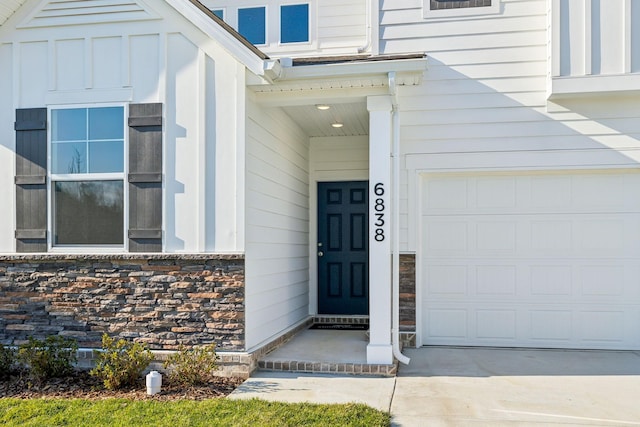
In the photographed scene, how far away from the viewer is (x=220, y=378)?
572 cm

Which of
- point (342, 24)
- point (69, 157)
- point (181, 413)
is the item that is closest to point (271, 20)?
point (342, 24)

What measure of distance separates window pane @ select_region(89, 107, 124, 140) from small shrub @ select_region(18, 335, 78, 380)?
83.0 inches

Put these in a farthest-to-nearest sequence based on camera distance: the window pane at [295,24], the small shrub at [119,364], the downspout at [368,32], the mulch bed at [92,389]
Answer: the window pane at [295,24] < the downspout at [368,32] < the small shrub at [119,364] < the mulch bed at [92,389]

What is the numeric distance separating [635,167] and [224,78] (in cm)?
496

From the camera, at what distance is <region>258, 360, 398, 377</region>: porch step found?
5.82m

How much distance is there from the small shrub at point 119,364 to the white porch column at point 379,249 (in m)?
2.26

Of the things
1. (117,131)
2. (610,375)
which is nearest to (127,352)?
(117,131)

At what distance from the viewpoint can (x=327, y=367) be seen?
231 inches

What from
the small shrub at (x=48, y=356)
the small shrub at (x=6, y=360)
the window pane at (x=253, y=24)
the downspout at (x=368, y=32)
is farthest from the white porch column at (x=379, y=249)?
the small shrub at (x=6, y=360)

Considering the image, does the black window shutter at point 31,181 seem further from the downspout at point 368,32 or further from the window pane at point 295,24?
the downspout at point 368,32

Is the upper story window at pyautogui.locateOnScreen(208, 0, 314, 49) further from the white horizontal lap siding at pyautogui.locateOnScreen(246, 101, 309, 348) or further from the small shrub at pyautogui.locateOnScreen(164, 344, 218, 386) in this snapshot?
the small shrub at pyautogui.locateOnScreen(164, 344, 218, 386)

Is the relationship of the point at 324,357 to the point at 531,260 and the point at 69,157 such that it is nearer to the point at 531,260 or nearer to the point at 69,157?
the point at 531,260

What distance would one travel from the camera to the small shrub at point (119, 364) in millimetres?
5344

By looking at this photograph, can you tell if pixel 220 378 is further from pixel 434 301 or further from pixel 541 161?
pixel 541 161
